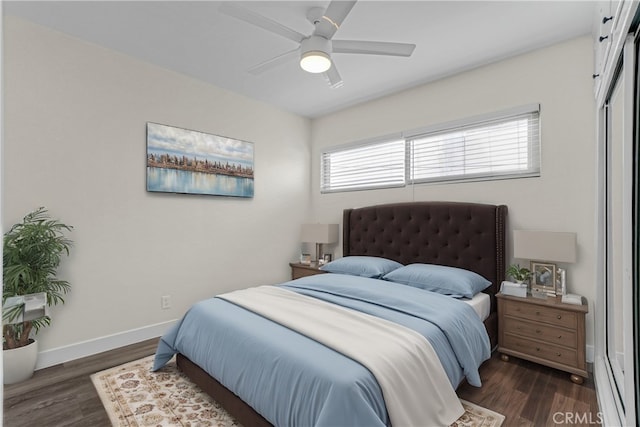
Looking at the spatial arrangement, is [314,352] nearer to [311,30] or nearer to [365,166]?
[311,30]

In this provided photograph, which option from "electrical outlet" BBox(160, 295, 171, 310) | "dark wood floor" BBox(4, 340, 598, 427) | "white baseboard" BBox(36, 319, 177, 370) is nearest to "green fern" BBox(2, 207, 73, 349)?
"white baseboard" BBox(36, 319, 177, 370)

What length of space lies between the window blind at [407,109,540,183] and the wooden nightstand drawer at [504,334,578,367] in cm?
143

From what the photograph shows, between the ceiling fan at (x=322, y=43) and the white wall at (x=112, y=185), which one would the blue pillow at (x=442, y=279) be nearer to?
the ceiling fan at (x=322, y=43)

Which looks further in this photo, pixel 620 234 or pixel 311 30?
pixel 311 30

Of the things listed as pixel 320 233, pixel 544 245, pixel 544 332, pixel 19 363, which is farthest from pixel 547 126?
pixel 19 363

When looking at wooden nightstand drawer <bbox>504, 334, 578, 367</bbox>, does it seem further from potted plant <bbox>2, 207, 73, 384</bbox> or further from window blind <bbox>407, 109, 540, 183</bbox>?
potted plant <bbox>2, 207, 73, 384</bbox>

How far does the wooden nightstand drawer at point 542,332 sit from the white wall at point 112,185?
109 inches

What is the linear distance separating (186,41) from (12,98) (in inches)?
54.5

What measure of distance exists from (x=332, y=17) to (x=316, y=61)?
32 cm

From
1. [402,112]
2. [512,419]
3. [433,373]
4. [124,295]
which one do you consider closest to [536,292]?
[512,419]

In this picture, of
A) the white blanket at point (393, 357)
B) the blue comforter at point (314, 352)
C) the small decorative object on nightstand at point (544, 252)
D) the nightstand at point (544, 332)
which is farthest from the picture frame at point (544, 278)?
the white blanket at point (393, 357)

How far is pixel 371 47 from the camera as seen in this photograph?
91.3 inches

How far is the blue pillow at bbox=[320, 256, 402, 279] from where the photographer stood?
3322 mm

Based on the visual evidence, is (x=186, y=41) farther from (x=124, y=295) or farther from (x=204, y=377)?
(x=204, y=377)
